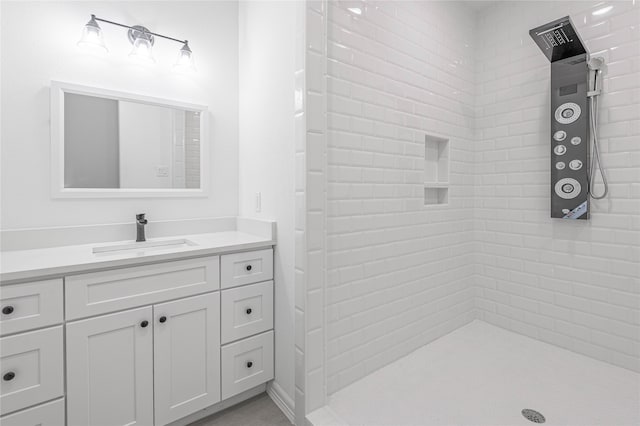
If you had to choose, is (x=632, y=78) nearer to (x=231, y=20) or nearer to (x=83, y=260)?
(x=231, y=20)

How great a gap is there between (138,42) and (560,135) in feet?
8.63

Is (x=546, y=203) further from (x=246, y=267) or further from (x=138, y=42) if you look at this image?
(x=138, y=42)

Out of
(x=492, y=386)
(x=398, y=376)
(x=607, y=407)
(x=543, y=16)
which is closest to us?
(x=607, y=407)

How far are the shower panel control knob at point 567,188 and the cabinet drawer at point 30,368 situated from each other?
8.98 ft

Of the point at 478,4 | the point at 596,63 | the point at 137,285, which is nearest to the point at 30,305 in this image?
the point at 137,285

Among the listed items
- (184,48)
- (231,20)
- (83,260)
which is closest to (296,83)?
(184,48)

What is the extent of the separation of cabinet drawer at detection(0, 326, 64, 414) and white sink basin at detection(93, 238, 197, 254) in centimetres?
53

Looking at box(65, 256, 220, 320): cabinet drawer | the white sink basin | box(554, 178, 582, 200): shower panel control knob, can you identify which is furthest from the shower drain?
the white sink basin

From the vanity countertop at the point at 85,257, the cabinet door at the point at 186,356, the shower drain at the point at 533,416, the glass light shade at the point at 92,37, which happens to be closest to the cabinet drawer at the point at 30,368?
the vanity countertop at the point at 85,257

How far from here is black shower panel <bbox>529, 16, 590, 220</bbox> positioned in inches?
75.4

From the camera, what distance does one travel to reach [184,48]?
79.2 inches

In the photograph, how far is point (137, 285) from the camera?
1441 millimetres

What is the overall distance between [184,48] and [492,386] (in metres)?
2.69

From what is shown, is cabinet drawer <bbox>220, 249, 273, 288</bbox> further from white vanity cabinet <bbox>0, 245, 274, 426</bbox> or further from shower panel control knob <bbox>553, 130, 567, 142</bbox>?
shower panel control knob <bbox>553, 130, 567, 142</bbox>
